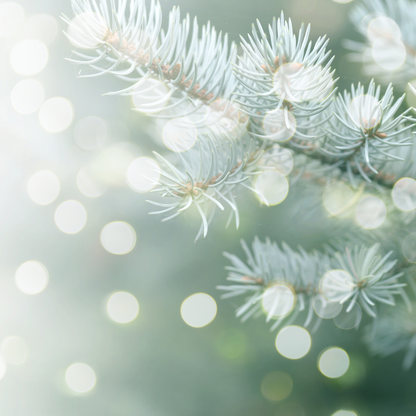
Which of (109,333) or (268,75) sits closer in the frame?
(268,75)

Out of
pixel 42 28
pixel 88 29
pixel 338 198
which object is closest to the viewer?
pixel 88 29

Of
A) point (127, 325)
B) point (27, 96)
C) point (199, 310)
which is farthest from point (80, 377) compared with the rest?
point (27, 96)

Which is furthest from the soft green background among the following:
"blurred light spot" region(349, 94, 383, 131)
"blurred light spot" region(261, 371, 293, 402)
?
"blurred light spot" region(349, 94, 383, 131)

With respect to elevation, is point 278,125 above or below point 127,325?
above

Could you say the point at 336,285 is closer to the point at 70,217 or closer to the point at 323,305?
the point at 323,305

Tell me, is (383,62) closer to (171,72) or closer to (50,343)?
(171,72)

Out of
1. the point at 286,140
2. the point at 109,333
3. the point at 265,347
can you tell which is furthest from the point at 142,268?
the point at 286,140

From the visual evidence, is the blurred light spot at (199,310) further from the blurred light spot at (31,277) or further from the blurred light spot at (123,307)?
the blurred light spot at (31,277)
